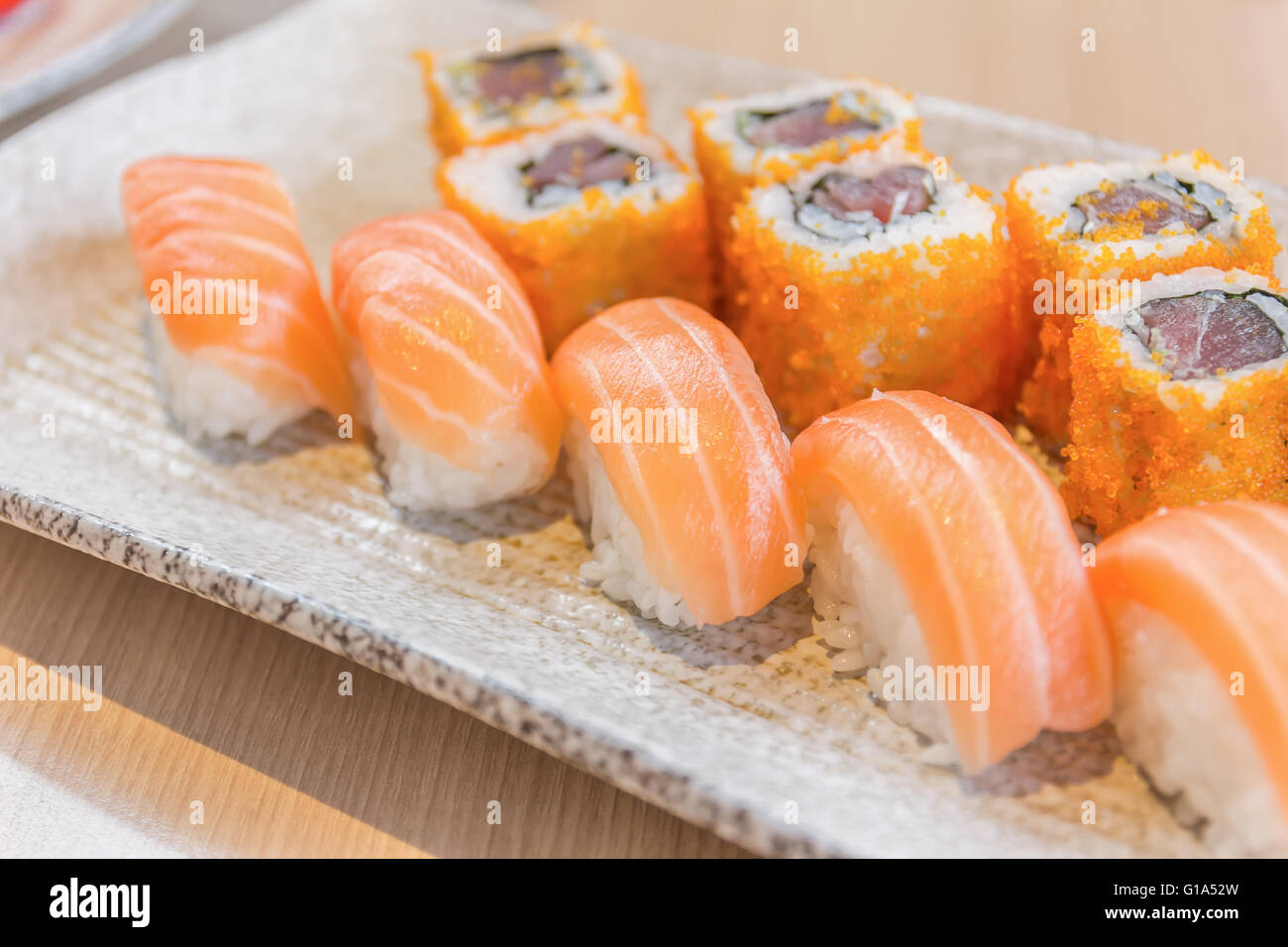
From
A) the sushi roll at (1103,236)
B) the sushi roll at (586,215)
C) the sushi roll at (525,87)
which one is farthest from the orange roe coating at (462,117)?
the sushi roll at (1103,236)

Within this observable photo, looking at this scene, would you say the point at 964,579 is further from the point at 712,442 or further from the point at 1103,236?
the point at 1103,236

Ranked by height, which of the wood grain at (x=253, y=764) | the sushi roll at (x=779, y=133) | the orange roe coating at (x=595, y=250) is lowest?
the wood grain at (x=253, y=764)

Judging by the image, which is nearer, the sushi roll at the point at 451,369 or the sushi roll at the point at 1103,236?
the sushi roll at the point at 1103,236

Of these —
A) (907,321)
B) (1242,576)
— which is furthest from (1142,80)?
(1242,576)

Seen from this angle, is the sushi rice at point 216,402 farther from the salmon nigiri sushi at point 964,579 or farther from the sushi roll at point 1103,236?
the sushi roll at point 1103,236

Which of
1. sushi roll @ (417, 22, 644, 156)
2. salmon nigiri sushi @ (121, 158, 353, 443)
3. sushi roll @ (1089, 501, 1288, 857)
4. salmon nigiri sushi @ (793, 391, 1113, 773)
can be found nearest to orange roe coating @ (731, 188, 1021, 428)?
salmon nigiri sushi @ (793, 391, 1113, 773)
